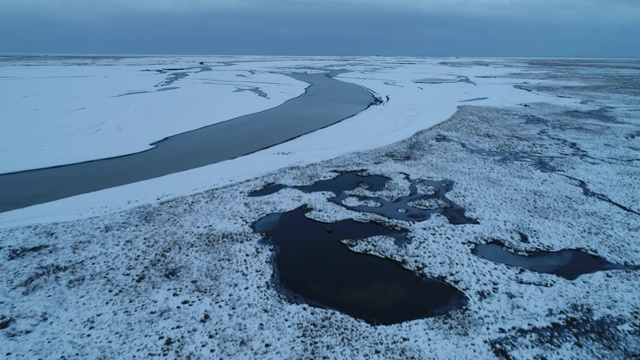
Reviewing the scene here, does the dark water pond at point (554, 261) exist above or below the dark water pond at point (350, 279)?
above

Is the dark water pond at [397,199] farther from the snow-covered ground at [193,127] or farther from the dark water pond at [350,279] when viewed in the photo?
the snow-covered ground at [193,127]

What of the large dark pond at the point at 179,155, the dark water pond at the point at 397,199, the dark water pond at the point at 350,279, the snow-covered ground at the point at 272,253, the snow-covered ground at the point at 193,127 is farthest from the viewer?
the large dark pond at the point at 179,155

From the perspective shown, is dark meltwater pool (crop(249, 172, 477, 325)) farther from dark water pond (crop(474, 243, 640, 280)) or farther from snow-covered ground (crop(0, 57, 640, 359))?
dark water pond (crop(474, 243, 640, 280))

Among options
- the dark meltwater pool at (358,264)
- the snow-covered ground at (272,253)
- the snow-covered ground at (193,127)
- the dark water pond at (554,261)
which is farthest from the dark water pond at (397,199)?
the snow-covered ground at (193,127)

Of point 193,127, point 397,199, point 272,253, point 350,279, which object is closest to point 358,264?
point 350,279

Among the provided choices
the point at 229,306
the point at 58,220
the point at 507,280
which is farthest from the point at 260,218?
the point at 507,280

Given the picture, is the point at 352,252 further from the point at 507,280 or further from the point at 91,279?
the point at 91,279

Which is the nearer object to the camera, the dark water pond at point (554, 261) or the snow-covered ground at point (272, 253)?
the snow-covered ground at point (272, 253)
